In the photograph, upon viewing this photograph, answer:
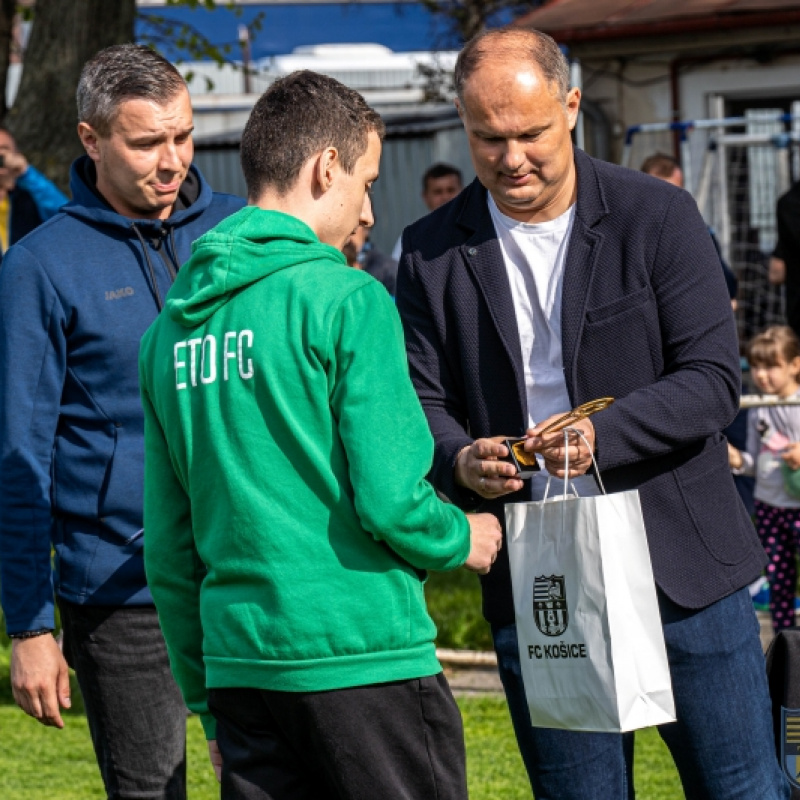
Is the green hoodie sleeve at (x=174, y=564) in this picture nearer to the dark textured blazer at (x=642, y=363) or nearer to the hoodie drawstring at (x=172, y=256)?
the dark textured blazer at (x=642, y=363)

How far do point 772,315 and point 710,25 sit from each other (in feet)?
7.48

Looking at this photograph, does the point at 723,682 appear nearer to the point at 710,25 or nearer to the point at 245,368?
the point at 245,368

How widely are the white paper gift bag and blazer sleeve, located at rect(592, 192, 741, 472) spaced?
0.18m

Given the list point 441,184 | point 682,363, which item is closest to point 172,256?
point 682,363

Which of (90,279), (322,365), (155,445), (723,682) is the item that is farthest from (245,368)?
(723,682)

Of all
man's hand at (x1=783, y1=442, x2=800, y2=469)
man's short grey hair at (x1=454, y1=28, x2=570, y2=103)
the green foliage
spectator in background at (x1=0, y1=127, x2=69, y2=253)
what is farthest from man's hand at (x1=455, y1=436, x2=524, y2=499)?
man's hand at (x1=783, y1=442, x2=800, y2=469)

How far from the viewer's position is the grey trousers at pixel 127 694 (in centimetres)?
336

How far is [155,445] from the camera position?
276 cm

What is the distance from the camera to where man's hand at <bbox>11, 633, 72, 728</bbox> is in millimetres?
3219

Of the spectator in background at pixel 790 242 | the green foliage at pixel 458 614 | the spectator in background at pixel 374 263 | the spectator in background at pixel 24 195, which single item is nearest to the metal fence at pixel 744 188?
the spectator in background at pixel 374 263

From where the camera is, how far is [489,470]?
2906mm

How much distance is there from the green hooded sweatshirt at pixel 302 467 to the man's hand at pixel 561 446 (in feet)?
1.02

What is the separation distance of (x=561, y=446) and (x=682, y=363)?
354mm

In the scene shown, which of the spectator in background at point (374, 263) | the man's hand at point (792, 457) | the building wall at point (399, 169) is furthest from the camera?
the building wall at point (399, 169)
